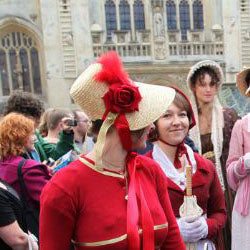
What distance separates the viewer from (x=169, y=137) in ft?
7.52

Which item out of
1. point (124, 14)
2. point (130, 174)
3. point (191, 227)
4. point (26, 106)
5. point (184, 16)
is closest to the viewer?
point (130, 174)

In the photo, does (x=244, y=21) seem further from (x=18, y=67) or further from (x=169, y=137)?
(x=169, y=137)

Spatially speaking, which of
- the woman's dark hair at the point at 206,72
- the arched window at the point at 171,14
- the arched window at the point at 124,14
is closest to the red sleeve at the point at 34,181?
the woman's dark hair at the point at 206,72

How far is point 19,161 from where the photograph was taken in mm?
2568

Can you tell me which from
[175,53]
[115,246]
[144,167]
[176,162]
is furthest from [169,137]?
[175,53]

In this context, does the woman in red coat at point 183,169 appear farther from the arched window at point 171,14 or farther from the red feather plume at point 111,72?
the arched window at point 171,14

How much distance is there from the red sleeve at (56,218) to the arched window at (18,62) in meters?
14.1

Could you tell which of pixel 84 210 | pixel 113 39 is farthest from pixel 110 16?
pixel 84 210

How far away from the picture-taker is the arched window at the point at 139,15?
51.5ft

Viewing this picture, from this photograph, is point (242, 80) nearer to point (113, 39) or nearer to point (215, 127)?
point (215, 127)

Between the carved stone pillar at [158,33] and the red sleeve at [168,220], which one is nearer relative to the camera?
the red sleeve at [168,220]

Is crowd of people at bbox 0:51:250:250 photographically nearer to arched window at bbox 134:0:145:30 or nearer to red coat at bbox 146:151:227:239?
red coat at bbox 146:151:227:239

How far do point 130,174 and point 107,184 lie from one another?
4.9 inches

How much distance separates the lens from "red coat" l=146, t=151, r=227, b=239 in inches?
87.1
